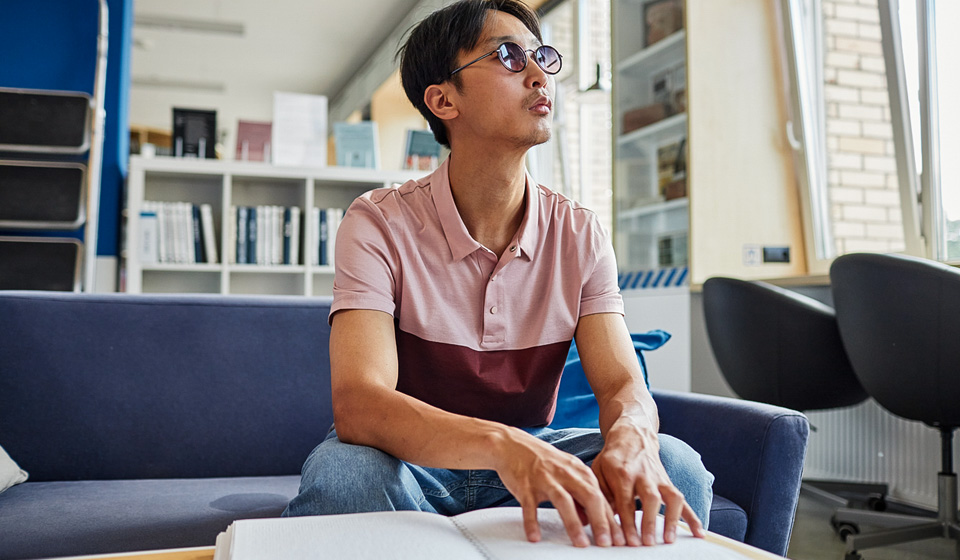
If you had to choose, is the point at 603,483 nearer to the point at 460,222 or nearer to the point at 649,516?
the point at 649,516

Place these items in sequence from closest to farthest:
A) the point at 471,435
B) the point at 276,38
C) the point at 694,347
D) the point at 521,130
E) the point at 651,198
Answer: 1. the point at 471,435
2. the point at 521,130
3. the point at 694,347
4. the point at 651,198
5. the point at 276,38

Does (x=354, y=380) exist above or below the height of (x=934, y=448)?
above

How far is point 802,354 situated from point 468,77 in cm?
192

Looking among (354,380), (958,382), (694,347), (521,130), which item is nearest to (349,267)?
(354,380)

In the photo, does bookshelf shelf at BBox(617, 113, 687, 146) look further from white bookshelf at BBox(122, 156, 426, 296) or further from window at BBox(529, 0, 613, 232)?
white bookshelf at BBox(122, 156, 426, 296)

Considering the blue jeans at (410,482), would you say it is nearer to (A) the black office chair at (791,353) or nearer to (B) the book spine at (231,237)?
(A) the black office chair at (791,353)

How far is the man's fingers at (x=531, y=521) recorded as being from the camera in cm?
76

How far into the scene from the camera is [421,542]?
0.72 m

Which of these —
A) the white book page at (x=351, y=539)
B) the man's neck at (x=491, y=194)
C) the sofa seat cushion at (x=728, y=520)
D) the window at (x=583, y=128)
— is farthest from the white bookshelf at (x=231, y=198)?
the white book page at (x=351, y=539)

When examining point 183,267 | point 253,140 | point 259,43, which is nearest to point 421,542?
point 183,267

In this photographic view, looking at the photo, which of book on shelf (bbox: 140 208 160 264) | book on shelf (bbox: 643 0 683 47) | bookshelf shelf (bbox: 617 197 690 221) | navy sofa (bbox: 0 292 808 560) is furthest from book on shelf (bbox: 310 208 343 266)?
book on shelf (bbox: 643 0 683 47)

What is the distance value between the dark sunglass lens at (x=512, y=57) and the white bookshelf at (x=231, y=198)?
2.37 metres

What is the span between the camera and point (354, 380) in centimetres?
111

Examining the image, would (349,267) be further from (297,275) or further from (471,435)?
(297,275)
